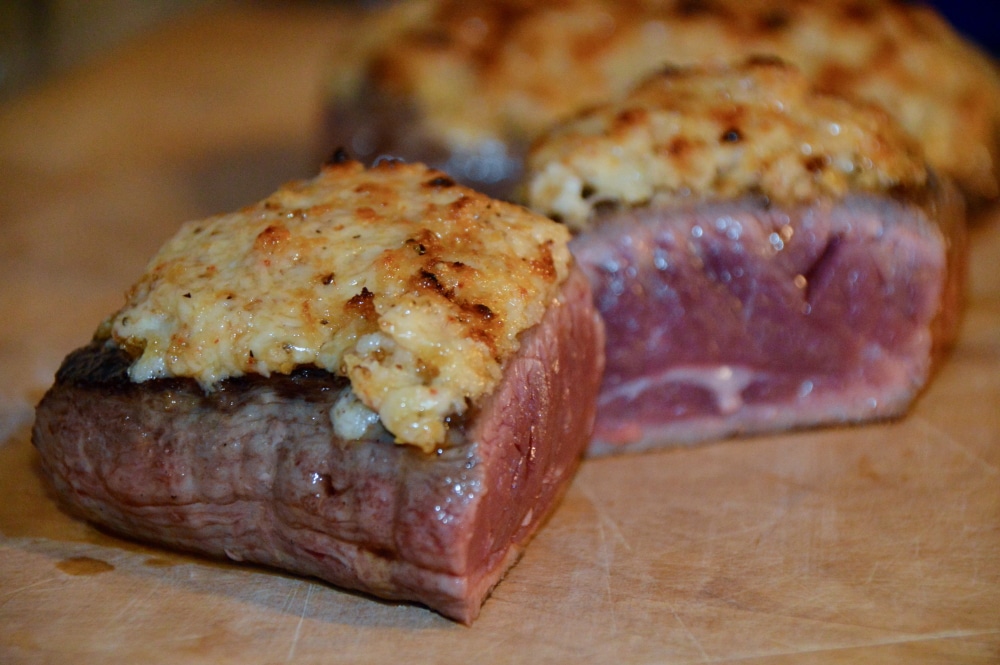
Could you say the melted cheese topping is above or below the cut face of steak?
above

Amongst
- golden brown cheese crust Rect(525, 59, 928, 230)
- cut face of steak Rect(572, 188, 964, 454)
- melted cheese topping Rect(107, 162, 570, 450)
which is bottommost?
cut face of steak Rect(572, 188, 964, 454)

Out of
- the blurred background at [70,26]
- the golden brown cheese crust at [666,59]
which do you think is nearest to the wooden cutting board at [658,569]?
the golden brown cheese crust at [666,59]

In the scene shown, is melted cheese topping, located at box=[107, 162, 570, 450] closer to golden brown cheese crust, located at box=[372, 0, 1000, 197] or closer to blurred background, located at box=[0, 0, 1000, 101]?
golden brown cheese crust, located at box=[372, 0, 1000, 197]

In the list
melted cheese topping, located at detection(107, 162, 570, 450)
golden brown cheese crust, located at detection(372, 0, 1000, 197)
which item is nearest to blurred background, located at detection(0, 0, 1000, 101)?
golden brown cheese crust, located at detection(372, 0, 1000, 197)

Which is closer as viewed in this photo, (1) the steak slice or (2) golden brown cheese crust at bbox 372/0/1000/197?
(1) the steak slice

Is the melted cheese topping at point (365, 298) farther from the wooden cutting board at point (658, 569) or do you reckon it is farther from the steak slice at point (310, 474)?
the wooden cutting board at point (658, 569)

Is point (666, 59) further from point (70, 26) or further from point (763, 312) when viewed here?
point (70, 26)

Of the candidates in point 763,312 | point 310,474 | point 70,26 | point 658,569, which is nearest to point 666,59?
point 763,312
